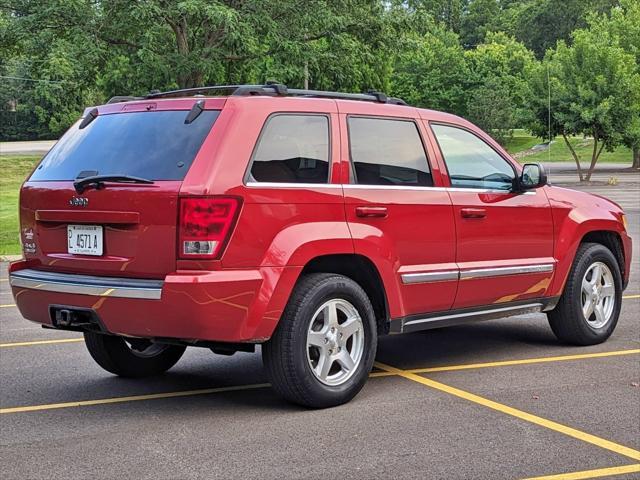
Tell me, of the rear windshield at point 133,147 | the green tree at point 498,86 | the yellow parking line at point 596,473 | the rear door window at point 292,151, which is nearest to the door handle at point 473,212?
the rear door window at point 292,151

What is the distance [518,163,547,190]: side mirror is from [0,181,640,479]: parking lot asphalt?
1328 mm

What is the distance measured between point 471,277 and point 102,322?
8.47 feet

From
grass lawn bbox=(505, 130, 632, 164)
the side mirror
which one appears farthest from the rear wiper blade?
grass lawn bbox=(505, 130, 632, 164)

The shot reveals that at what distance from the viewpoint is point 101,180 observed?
562 cm

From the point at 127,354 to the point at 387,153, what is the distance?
7.52ft

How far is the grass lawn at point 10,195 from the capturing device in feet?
65.5

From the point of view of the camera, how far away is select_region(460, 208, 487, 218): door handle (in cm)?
666

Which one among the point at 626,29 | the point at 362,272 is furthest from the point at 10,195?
the point at 626,29

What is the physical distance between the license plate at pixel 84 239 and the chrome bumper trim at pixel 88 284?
0.15 meters

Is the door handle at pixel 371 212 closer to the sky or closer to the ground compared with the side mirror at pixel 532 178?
closer to the ground

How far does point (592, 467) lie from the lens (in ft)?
15.3

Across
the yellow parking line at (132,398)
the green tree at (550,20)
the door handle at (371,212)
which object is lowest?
the yellow parking line at (132,398)

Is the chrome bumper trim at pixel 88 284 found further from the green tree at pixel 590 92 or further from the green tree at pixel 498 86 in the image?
the green tree at pixel 498 86

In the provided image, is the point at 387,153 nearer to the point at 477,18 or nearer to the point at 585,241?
the point at 585,241
